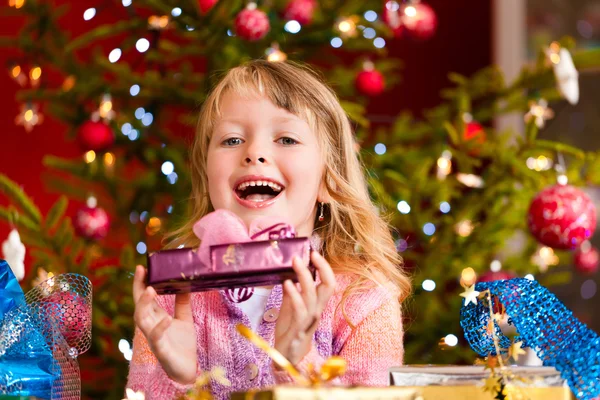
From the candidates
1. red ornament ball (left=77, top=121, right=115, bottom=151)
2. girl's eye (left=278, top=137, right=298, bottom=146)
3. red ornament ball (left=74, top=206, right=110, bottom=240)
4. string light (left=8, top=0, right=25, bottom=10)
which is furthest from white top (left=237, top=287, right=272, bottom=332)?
string light (left=8, top=0, right=25, bottom=10)

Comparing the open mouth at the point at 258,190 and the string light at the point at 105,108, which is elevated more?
the string light at the point at 105,108

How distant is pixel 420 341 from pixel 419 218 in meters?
0.35

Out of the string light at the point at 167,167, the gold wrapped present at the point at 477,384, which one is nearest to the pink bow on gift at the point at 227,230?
the gold wrapped present at the point at 477,384

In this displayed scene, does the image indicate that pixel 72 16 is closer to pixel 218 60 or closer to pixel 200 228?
pixel 218 60

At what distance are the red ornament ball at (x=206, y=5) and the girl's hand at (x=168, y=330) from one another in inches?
46.6

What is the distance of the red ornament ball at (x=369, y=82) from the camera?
228cm

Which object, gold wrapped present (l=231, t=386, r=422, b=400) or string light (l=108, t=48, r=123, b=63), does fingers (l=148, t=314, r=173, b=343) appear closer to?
gold wrapped present (l=231, t=386, r=422, b=400)

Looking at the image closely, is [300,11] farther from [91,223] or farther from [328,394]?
[328,394]

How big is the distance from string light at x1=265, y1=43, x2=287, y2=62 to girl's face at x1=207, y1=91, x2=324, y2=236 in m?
0.73

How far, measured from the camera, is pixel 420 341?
229cm

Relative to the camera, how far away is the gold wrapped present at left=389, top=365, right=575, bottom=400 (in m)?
0.76

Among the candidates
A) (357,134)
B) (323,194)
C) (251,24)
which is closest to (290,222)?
(323,194)

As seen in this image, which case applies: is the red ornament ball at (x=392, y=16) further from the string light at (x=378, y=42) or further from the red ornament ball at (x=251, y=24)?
the red ornament ball at (x=251, y=24)

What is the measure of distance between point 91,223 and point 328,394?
63.2 inches
